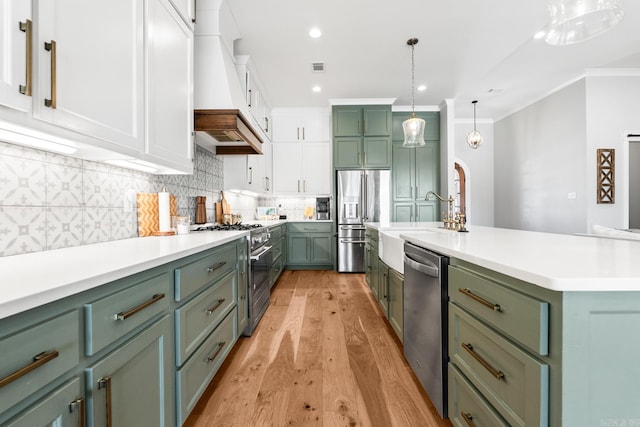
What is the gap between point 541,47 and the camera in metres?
3.76

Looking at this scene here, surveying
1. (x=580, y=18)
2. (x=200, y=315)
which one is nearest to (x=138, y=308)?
(x=200, y=315)

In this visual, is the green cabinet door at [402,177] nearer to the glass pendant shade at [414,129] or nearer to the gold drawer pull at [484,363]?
the glass pendant shade at [414,129]

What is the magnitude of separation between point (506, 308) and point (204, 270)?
52.5 inches

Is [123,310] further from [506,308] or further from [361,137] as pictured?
[361,137]

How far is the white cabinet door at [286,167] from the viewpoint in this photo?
214 inches

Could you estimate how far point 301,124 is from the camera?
216 inches

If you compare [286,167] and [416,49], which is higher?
[416,49]

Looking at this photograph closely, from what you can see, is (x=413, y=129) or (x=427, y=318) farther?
(x=413, y=129)

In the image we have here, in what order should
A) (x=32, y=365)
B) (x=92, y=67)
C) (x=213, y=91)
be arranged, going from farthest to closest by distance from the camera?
(x=213, y=91), (x=92, y=67), (x=32, y=365)

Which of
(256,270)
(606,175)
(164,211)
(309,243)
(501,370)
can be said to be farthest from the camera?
(309,243)

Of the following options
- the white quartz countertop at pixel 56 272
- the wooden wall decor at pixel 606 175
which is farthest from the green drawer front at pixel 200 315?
the wooden wall decor at pixel 606 175

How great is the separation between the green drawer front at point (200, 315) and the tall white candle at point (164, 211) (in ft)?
1.83

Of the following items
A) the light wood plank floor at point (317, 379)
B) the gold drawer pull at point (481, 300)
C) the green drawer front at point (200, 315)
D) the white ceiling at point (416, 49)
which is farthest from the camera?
the white ceiling at point (416, 49)

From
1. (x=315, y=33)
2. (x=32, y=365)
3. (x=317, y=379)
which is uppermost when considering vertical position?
(x=315, y=33)
